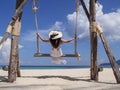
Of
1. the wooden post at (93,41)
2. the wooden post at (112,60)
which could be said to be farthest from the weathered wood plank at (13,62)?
the wooden post at (112,60)

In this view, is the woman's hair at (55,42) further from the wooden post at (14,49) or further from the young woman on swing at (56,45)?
the wooden post at (14,49)

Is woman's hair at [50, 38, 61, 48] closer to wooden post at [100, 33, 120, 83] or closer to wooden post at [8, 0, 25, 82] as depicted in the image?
wooden post at [8, 0, 25, 82]

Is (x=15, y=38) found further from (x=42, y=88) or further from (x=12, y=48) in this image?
(x=42, y=88)

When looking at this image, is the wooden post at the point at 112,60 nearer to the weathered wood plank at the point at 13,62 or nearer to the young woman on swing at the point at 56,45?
the young woman on swing at the point at 56,45

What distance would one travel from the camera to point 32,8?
12203 mm

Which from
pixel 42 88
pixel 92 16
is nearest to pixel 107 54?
pixel 92 16

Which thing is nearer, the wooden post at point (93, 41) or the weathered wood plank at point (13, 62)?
the weathered wood plank at point (13, 62)

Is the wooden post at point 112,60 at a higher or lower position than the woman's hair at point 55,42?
lower

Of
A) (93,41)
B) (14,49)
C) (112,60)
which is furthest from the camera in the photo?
(93,41)

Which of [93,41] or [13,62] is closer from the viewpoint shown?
[13,62]

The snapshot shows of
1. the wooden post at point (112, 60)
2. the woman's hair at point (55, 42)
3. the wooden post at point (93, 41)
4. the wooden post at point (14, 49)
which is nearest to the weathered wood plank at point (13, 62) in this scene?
the wooden post at point (14, 49)

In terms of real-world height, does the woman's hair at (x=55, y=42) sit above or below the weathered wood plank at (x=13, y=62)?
above

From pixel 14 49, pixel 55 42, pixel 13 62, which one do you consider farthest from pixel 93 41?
pixel 13 62

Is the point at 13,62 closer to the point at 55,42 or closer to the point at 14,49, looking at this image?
the point at 14,49
